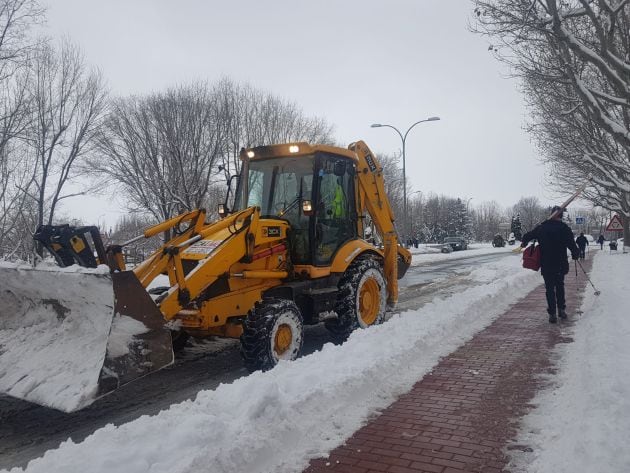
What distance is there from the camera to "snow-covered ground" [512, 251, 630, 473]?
318 cm

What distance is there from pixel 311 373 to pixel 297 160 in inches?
127

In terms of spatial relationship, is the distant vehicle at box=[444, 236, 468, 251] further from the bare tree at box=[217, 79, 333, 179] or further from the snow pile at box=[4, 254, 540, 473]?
the snow pile at box=[4, 254, 540, 473]

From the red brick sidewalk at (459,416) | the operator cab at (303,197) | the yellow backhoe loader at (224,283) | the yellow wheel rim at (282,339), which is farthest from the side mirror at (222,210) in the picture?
the red brick sidewalk at (459,416)

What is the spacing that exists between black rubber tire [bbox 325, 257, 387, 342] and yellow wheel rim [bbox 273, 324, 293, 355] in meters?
1.27

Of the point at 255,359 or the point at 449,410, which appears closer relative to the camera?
the point at 449,410

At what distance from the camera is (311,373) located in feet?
15.4

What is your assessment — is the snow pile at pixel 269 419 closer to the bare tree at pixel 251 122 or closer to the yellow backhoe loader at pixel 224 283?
the yellow backhoe loader at pixel 224 283

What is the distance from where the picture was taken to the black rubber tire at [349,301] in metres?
6.95

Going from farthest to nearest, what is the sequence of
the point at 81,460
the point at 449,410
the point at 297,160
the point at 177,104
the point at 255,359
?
1. the point at 177,104
2. the point at 297,160
3. the point at 255,359
4. the point at 449,410
5. the point at 81,460

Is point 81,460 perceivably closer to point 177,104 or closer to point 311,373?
point 311,373

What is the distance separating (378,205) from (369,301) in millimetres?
1640

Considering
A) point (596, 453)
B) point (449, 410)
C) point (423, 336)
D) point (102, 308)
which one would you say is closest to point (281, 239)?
point (423, 336)

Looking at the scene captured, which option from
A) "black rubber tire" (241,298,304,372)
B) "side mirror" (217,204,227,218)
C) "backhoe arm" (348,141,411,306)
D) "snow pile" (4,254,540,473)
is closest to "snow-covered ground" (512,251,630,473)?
"snow pile" (4,254,540,473)

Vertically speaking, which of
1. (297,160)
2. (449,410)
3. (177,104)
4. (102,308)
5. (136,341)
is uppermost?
(177,104)
